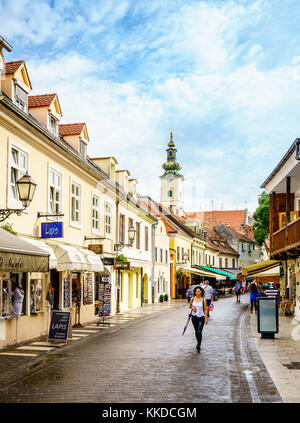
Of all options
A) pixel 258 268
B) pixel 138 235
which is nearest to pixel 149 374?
pixel 258 268

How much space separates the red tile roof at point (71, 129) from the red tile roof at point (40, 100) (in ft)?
11.4

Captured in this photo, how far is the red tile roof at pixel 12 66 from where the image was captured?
14.3m

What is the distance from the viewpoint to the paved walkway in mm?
7976

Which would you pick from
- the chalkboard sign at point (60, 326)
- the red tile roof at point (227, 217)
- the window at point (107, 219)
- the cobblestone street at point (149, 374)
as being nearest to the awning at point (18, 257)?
the cobblestone street at point (149, 374)

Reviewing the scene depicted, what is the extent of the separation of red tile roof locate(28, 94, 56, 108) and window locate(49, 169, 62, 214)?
236cm

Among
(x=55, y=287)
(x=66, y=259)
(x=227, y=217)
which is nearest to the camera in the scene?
(x=66, y=259)

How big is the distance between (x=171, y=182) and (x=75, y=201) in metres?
83.8

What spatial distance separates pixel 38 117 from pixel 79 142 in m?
4.22

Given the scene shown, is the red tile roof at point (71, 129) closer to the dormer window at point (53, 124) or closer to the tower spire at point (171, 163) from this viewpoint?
the dormer window at point (53, 124)

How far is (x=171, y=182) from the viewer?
103062 millimetres

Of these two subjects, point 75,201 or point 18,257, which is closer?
point 18,257

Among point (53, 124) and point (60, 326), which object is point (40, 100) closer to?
point (53, 124)
